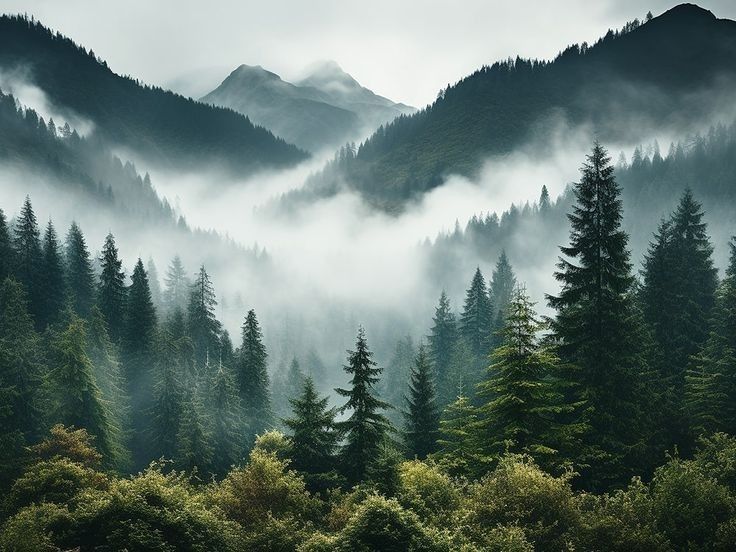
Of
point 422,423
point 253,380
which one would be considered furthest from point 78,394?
point 422,423

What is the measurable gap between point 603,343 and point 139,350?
56341 millimetres

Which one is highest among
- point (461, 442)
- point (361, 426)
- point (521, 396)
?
point (521, 396)

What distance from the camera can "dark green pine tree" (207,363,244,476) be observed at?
5028 cm

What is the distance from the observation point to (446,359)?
8556cm

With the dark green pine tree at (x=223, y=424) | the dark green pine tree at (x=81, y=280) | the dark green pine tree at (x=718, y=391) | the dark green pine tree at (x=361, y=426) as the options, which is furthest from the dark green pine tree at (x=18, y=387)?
the dark green pine tree at (x=718, y=391)

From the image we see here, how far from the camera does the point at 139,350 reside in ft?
219

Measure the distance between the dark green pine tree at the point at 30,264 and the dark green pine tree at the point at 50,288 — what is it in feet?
1.13

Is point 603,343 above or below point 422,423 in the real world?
above

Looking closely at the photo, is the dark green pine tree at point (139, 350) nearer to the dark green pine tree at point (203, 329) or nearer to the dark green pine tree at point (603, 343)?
the dark green pine tree at point (203, 329)

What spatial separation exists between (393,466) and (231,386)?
33.7 m

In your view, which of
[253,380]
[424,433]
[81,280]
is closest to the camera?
[424,433]

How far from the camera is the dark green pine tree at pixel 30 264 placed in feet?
225

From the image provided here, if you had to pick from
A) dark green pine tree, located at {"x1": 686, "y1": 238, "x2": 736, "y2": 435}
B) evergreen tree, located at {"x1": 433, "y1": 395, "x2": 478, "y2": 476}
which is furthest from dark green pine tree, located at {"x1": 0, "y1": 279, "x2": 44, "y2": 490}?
dark green pine tree, located at {"x1": 686, "y1": 238, "x2": 736, "y2": 435}

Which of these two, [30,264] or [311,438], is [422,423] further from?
[30,264]
